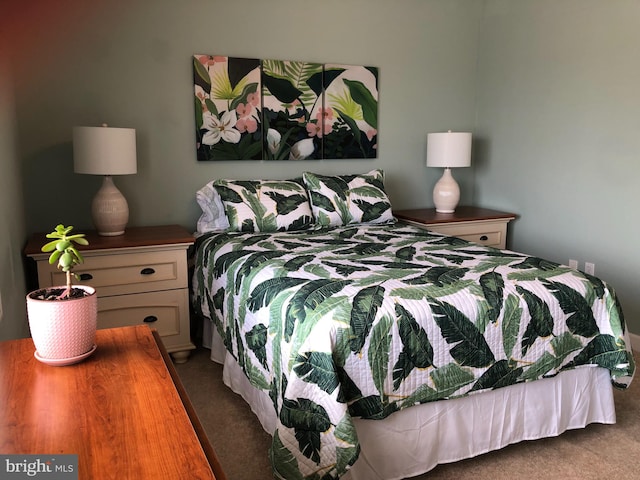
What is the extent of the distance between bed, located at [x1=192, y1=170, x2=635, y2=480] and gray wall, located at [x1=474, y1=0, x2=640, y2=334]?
3.81 ft

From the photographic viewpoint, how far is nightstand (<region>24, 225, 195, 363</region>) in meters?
2.92

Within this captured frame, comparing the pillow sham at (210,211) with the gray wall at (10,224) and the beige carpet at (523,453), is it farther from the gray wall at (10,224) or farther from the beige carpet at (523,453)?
the beige carpet at (523,453)

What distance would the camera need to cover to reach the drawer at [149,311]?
2990mm

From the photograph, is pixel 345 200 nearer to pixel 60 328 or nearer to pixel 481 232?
pixel 481 232

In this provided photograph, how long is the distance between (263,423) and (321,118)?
2.21m

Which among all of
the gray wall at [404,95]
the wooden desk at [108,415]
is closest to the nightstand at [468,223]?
the gray wall at [404,95]

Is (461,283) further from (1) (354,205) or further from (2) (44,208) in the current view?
(2) (44,208)

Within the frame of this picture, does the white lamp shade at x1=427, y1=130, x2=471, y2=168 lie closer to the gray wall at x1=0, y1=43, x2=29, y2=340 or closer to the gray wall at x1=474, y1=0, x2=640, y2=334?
the gray wall at x1=474, y1=0, x2=640, y2=334

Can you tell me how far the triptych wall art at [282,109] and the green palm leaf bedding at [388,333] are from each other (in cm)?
122

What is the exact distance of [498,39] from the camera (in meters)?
4.18

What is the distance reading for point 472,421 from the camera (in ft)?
7.16

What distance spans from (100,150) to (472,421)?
225 cm

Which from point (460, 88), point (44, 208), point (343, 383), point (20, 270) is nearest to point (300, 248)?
point (343, 383)

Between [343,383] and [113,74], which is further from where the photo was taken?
[113,74]
